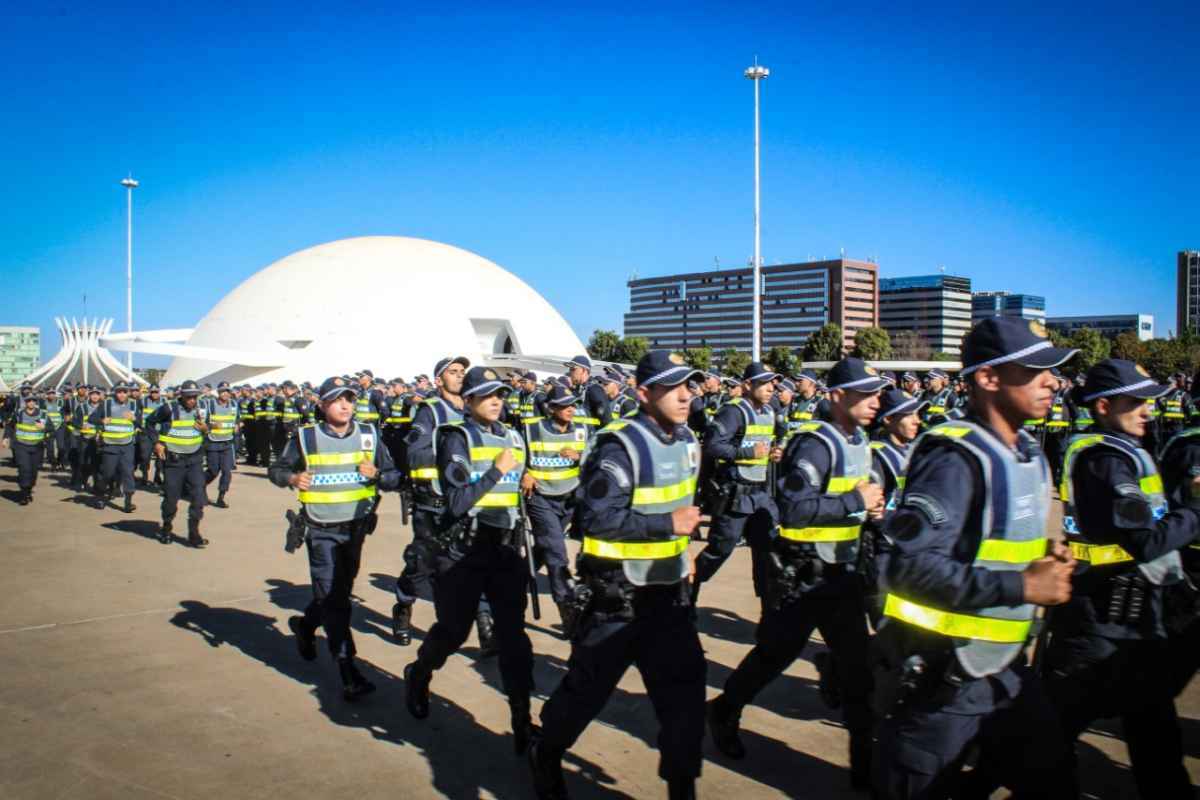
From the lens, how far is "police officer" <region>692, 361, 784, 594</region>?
21.9 feet

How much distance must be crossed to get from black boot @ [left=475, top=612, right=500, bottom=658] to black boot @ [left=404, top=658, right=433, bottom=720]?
1.06 meters

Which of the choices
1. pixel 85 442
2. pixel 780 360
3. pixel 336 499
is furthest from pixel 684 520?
pixel 780 360

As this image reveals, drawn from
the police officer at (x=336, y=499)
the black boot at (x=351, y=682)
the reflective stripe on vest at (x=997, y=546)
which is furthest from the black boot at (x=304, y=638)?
the reflective stripe on vest at (x=997, y=546)

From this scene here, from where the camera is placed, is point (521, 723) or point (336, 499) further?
point (336, 499)

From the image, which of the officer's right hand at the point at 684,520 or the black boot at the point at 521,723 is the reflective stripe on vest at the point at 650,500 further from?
the black boot at the point at 521,723

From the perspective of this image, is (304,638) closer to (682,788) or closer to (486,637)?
(486,637)

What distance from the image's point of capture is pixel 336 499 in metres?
5.70

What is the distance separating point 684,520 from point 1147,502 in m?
1.82

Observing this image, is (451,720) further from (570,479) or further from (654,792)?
(570,479)

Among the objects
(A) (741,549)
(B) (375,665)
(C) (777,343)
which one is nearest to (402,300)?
(A) (741,549)

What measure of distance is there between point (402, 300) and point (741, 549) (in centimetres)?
4641

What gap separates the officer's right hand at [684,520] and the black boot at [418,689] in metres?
2.19

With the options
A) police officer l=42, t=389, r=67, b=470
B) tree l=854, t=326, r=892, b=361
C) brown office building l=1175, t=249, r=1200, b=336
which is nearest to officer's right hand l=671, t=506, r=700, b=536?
police officer l=42, t=389, r=67, b=470

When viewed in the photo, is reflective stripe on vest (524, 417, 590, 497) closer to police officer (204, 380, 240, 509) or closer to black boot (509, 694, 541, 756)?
black boot (509, 694, 541, 756)
